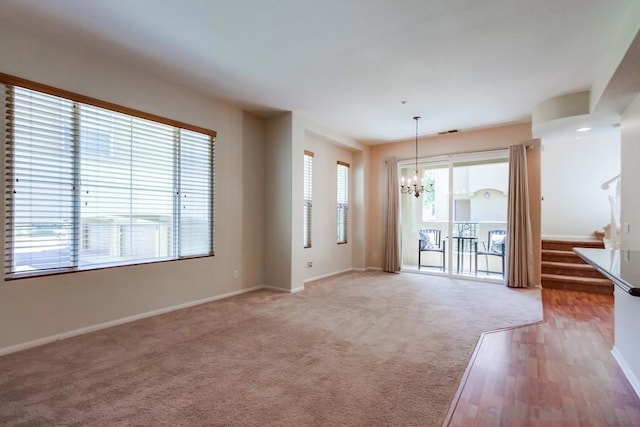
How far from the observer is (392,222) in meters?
6.84

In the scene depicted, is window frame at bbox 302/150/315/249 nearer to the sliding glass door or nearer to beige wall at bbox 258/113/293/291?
beige wall at bbox 258/113/293/291

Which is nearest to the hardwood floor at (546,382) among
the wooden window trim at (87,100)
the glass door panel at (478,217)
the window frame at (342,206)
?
the glass door panel at (478,217)

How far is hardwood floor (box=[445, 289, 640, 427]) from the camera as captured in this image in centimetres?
195

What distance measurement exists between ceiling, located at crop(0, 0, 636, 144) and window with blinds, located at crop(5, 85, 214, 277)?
0.73 m

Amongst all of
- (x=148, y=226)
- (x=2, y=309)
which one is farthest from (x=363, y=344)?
(x=2, y=309)

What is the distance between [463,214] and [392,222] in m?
1.48

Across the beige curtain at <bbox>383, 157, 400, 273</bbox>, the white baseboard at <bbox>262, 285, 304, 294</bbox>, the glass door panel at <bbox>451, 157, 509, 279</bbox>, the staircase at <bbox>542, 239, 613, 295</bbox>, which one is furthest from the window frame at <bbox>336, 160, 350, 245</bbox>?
the staircase at <bbox>542, 239, 613, 295</bbox>

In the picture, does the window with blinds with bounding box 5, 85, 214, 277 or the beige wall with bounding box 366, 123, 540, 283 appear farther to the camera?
the beige wall with bounding box 366, 123, 540, 283

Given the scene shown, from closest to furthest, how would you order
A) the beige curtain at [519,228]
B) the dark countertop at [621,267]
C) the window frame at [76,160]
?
the dark countertop at [621,267] < the window frame at [76,160] < the beige curtain at [519,228]

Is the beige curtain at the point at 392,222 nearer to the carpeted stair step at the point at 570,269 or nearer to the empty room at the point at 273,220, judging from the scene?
the empty room at the point at 273,220

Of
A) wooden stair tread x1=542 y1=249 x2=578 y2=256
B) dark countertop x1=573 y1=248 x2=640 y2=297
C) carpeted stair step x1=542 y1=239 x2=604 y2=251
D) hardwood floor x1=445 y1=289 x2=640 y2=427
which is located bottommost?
hardwood floor x1=445 y1=289 x2=640 y2=427

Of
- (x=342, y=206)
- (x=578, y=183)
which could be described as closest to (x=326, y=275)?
(x=342, y=206)

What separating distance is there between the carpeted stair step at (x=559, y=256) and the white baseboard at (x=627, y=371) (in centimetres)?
378

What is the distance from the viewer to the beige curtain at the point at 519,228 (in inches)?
213
